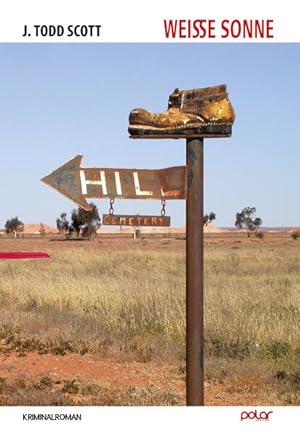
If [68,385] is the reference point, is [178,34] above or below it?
above

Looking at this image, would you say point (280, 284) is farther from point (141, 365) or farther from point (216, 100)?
point (216, 100)

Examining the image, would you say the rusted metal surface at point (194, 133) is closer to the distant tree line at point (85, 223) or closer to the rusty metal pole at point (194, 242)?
the rusty metal pole at point (194, 242)

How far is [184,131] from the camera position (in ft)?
13.8

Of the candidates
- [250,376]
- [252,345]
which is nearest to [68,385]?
[250,376]

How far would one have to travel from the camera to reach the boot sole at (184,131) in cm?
421

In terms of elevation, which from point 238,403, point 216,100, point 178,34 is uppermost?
point 178,34

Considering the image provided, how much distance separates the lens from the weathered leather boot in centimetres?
422

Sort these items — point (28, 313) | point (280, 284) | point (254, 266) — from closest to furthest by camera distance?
point (28, 313), point (280, 284), point (254, 266)

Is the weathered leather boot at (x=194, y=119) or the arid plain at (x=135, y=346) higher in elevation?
the weathered leather boot at (x=194, y=119)

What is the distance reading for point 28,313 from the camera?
10.8 metres
